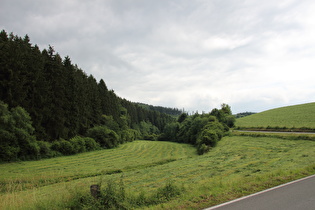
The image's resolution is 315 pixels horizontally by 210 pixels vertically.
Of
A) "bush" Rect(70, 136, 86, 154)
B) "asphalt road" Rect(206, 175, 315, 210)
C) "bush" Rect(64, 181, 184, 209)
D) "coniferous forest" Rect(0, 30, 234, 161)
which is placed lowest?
"asphalt road" Rect(206, 175, 315, 210)

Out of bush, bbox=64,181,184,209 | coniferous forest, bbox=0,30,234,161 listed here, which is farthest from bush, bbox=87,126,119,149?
bush, bbox=64,181,184,209

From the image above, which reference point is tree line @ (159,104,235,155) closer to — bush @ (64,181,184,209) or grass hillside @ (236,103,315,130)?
grass hillside @ (236,103,315,130)

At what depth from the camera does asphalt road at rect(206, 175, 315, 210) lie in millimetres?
6402

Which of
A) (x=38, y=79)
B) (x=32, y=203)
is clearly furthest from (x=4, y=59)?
(x=32, y=203)

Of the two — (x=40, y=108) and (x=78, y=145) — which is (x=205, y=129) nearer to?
(x=78, y=145)

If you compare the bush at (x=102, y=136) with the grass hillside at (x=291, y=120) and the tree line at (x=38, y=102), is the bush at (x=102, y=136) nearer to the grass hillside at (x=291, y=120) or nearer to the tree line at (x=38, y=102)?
the tree line at (x=38, y=102)

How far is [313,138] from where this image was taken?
27156 mm

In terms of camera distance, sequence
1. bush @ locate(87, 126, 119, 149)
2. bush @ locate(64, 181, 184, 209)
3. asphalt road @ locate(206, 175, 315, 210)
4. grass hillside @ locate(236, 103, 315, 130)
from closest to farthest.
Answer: asphalt road @ locate(206, 175, 315, 210) < bush @ locate(64, 181, 184, 209) < grass hillside @ locate(236, 103, 315, 130) < bush @ locate(87, 126, 119, 149)

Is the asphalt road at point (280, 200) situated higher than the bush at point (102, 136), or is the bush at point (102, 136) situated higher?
the bush at point (102, 136)

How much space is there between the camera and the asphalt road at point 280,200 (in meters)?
6.40

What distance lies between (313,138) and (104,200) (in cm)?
3257

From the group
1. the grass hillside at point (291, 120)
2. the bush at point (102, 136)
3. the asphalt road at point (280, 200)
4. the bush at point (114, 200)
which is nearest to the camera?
the asphalt road at point (280, 200)

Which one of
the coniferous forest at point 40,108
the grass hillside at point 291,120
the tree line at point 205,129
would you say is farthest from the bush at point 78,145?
the grass hillside at point 291,120

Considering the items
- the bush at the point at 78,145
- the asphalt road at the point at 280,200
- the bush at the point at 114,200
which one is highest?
the bush at the point at 78,145
